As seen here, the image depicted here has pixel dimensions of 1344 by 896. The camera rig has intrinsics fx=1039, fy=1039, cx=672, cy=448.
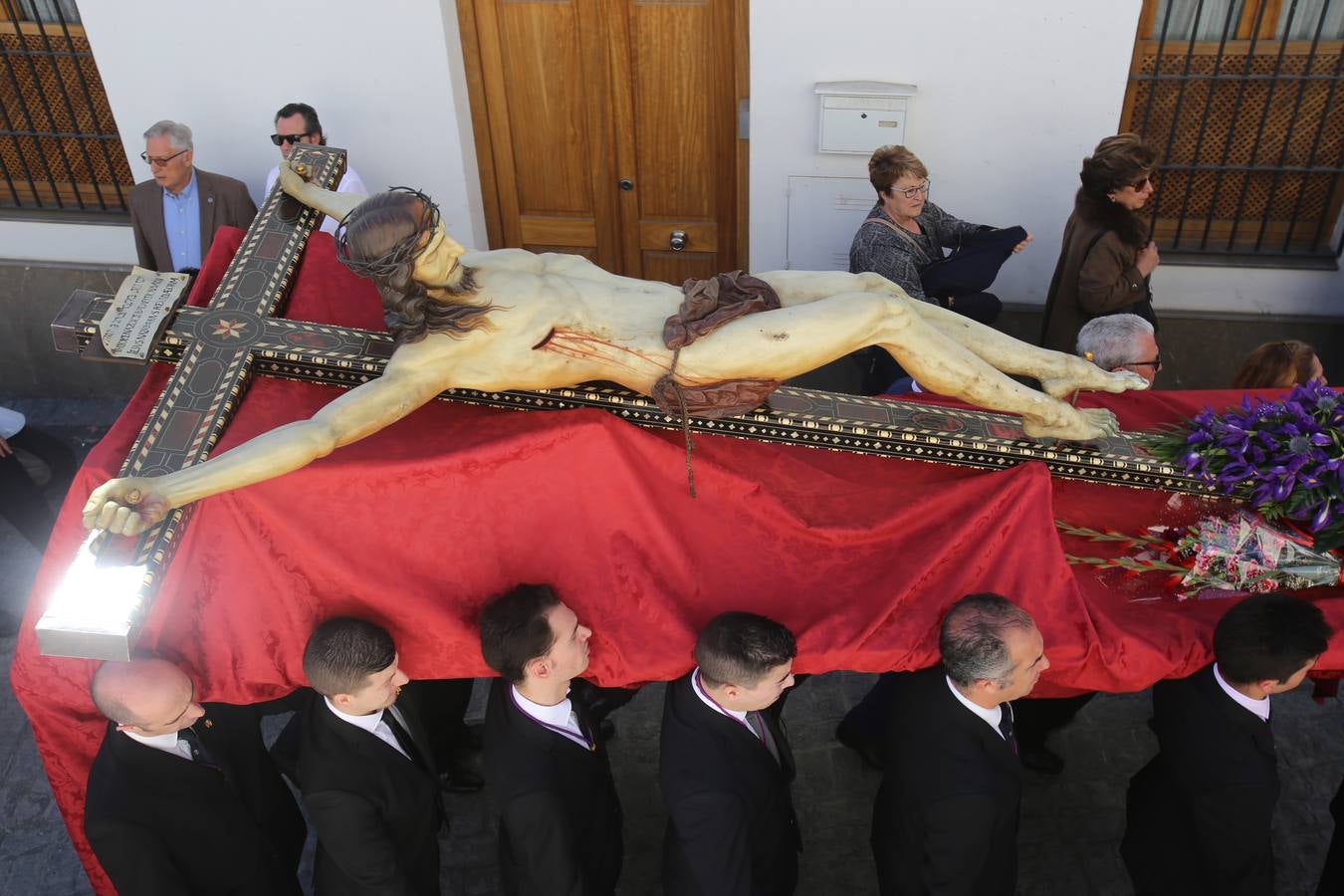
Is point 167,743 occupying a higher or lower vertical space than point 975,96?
lower

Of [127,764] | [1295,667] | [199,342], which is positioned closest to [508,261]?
[199,342]

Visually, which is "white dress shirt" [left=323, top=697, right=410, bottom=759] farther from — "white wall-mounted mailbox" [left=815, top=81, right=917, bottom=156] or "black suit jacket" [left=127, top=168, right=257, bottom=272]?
"white wall-mounted mailbox" [left=815, top=81, right=917, bottom=156]

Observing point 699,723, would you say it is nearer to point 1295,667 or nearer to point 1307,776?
point 1295,667

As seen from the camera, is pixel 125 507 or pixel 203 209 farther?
pixel 203 209

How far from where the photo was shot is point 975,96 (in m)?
5.30

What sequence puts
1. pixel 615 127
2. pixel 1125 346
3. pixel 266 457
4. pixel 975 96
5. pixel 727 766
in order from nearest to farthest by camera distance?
1. pixel 266 457
2. pixel 727 766
3. pixel 1125 346
4. pixel 975 96
5. pixel 615 127

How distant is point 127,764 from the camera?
3.06m

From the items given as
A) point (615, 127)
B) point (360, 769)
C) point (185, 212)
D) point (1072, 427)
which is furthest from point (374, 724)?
point (615, 127)

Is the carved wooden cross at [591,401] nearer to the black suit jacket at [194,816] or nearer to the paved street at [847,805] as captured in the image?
the black suit jacket at [194,816]

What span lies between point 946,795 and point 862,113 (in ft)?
11.7

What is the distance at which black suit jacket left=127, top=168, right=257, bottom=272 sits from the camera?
217 inches

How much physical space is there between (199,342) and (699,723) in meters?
1.97

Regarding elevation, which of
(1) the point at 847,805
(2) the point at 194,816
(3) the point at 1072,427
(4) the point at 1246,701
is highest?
(3) the point at 1072,427

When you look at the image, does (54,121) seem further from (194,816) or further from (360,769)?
(360,769)
